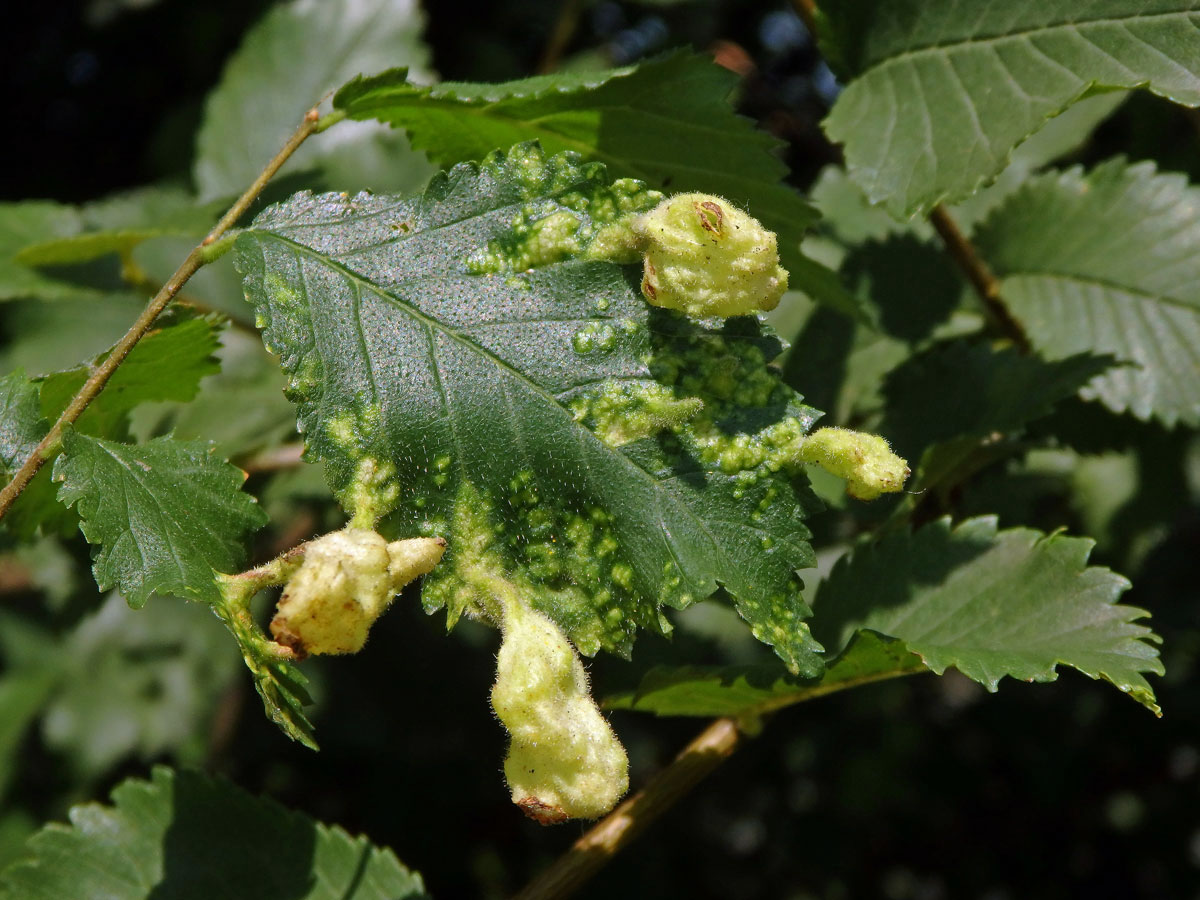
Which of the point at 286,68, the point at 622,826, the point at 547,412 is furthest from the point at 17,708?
the point at 547,412

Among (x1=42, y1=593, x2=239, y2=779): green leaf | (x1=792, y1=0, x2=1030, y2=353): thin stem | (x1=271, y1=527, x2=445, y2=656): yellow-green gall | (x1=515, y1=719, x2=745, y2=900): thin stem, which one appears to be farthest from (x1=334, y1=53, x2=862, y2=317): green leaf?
(x1=42, y1=593, x2=239, y2=779): green leaf

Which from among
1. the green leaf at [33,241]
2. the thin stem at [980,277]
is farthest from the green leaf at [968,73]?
the green leaf at [33,241]

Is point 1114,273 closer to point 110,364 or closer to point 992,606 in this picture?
point 992,606

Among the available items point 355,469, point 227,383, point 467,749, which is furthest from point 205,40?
point 355,469

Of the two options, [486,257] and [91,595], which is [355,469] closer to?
[486,257]

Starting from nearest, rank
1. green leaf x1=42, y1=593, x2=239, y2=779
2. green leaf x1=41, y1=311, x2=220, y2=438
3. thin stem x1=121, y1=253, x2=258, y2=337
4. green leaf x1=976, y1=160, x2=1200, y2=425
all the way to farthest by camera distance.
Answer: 1. green leaf x1=41, y1=311, x2=220, y2=438
2. green leaf x1=976, y1=160, x2=1200, y2=425
3. thin stem x1=121, y1=253, x2=258, y2=337
4. green leaf x1=42, y1=593, x2=239, y2=779

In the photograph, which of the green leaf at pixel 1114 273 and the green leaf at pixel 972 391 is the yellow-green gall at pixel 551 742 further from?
the green leaf at pixel 1114 273

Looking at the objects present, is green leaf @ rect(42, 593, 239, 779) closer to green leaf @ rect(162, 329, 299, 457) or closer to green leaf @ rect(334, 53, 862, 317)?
green leaf @ rect(162, 329, 299, 457)
